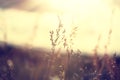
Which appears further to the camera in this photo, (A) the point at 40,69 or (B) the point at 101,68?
(A) the point at 40,69

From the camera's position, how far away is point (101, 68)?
16.2ft

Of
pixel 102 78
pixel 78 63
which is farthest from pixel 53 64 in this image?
pixel 102 78

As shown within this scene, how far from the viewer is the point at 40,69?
530 cm

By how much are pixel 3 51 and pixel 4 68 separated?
0.30 metres

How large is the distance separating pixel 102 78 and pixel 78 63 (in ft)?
1.43

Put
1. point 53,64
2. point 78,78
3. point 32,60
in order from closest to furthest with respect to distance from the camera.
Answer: point 53,64
point 78,78
point 32,60

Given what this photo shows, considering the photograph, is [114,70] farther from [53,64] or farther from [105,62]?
[53,64]

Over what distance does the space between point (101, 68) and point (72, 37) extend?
0.57m

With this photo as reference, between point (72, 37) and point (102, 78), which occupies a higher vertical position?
point (72, 37)

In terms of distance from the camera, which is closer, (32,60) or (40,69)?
(40,69)

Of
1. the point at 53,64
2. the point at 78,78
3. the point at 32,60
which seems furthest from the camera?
the point at 32,60

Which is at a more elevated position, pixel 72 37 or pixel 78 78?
pixel 72 37

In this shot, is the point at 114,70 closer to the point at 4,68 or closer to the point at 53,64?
the point at 53,64

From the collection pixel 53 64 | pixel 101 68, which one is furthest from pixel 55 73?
pixel 101 68
